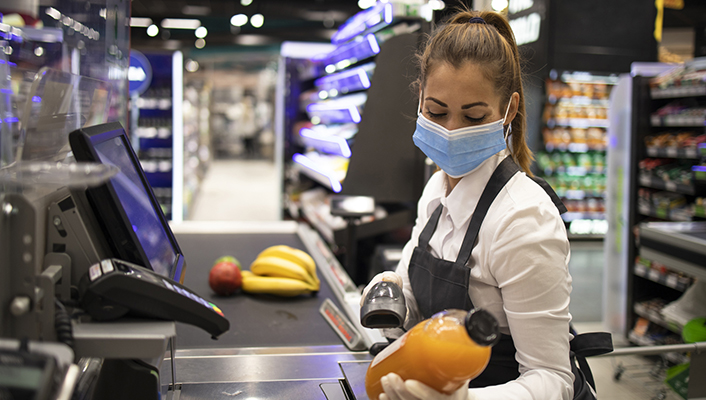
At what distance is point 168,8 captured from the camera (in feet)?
37.2

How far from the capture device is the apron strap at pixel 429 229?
53.9 inches

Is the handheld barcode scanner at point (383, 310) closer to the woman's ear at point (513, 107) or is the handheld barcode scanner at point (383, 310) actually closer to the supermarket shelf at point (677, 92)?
the woman's ear at point (513, 107)

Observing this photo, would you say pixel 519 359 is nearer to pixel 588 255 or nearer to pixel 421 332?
pixel 421 332

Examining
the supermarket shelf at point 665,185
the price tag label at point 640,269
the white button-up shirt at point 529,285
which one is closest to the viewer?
the white button-up shirt at point 529,285

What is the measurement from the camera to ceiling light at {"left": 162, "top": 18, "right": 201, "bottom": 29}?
485 inches

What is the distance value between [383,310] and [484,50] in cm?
62

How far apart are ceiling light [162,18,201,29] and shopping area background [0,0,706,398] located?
60 centimetres

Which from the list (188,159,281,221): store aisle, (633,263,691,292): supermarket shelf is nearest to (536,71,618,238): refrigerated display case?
(633,263,691,292): supermarket shelf

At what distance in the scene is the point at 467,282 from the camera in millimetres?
1152

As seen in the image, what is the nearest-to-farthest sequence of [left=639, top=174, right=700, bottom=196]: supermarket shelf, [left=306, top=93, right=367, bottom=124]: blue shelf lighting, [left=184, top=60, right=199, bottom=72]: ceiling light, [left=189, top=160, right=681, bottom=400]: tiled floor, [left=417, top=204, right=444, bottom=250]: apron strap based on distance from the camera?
[left=417, top=204, right=444, bottom=250]: apron strap
[left=189, top=160, right=681, bottom=400]: tiled floor
[left=639, top=174, right=700, bottom=196]: supermarket shelf
[left=306, top=93, right=367, bottom=124]: blue shelf lighting
[left=184, top=60, right=199, bottom=72]: ceiling light

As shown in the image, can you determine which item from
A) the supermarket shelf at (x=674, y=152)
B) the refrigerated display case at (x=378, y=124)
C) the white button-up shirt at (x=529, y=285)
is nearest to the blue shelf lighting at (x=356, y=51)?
the refrigerated display case at (x=378, y=124)

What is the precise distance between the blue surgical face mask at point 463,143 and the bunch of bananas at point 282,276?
0.77m

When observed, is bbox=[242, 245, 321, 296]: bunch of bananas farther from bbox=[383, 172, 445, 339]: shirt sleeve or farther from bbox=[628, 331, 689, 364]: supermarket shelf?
bbox=[628, 331, 689, 364]: supermarket shelf

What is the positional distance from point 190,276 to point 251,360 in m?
0.71
